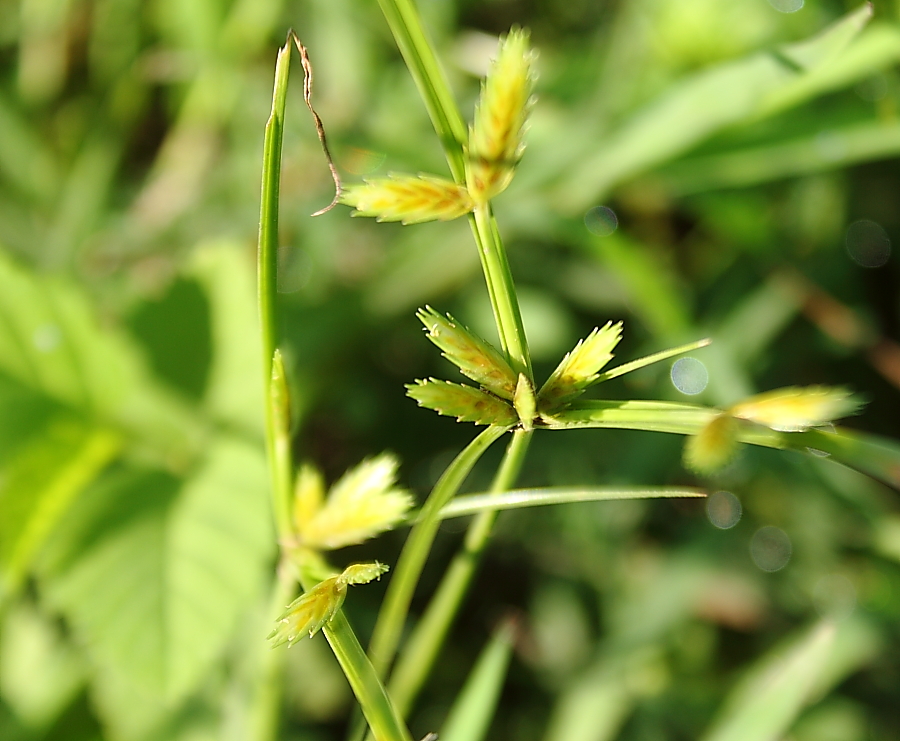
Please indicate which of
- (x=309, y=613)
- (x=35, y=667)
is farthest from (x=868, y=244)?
(x=35, y=667)

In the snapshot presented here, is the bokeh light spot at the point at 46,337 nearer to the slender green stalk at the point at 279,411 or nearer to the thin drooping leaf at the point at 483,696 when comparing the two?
the slender green stalk at the point at 279,411

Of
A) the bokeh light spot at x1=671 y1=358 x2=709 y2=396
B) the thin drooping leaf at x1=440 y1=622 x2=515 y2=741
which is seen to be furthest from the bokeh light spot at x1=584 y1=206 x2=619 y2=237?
the thin drooping leaf at x1=440 y1=622 x2=515 y2=741

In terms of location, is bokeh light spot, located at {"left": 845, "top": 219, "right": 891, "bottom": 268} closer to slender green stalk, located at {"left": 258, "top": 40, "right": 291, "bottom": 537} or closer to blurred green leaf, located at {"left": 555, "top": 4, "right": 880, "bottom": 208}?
blurred green leaf, located at {"left": 555, "top": 4, "right": 880, "bottom": 208}

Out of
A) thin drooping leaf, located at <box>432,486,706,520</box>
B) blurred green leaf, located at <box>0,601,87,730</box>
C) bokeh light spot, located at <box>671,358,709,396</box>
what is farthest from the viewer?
bokeh light spot, located at <box>671,358,709,396</box>

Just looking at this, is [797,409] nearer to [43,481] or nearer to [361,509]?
[361,509]

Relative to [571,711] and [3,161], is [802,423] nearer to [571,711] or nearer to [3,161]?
[571,711]

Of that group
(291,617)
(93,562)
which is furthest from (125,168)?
(291,617)

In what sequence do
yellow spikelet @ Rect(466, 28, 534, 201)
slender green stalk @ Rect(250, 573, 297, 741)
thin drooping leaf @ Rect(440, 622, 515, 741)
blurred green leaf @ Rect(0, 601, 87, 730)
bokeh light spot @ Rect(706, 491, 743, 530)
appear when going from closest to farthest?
1. yellow spikelet @ Rect(466, 28, 534, 201)
2. thin drooping leaf @ Rect(440, 622, 515, 741)
3. slender green stalk @ Rect(250, 573, 297, 741)
4. blurred green leaf @ Rect(0, 601, 87, 730)
5. bokeh light spot @ Rect(706, 491, 743, 530)
